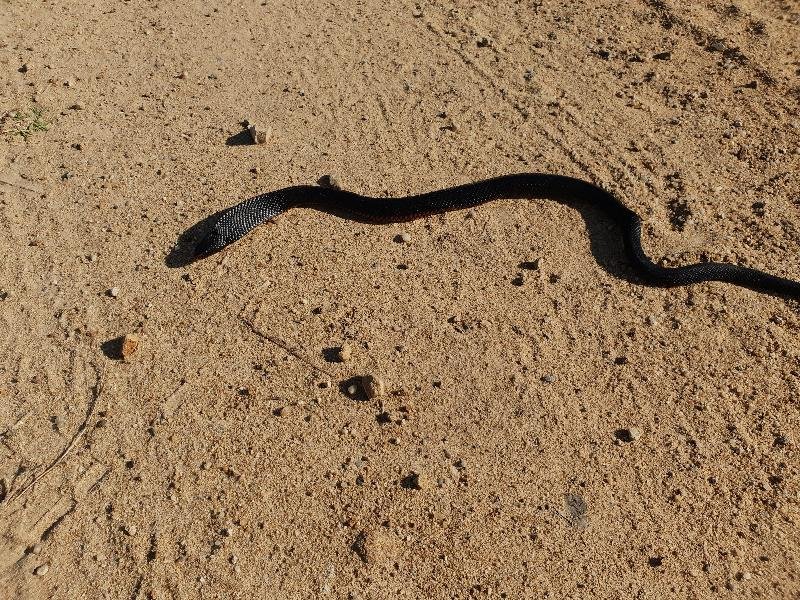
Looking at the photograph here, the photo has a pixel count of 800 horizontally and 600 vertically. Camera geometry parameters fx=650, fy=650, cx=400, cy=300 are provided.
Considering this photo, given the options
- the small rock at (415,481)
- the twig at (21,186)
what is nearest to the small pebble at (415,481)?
the small rock at (415,481)

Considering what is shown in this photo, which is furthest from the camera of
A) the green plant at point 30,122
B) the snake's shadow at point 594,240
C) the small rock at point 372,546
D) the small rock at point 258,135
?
the green plant at point 30,122

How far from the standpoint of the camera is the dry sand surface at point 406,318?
358 cm

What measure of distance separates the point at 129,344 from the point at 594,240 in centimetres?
355

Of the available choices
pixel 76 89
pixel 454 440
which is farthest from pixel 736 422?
pixel 76 89

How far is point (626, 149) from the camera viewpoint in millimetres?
5738

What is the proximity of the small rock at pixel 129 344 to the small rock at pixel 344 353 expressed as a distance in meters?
1.40

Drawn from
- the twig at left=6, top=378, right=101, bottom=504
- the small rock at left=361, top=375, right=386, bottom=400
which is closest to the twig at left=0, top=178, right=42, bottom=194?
the twig at left=6, top=378, right=101, bottom=504

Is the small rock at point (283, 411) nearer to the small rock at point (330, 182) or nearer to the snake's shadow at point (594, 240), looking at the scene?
the snake's shadow at point (594, 240)

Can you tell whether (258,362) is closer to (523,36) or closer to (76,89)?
(76,89)

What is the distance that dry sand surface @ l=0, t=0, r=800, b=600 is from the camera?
11.7ft

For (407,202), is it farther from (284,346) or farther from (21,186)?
(21,186)

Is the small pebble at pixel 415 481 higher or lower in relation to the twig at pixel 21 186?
higher

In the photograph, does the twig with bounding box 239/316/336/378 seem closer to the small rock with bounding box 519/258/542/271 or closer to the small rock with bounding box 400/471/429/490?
the small rock with bounding box 400/471/429/490

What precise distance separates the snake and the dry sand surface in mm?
126
